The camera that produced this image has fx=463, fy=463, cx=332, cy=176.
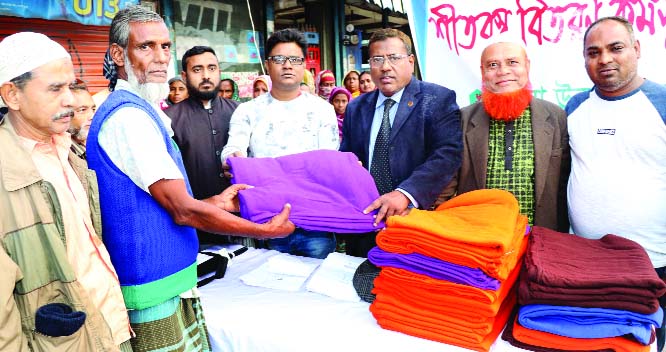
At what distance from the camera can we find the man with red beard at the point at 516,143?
2.30 metres

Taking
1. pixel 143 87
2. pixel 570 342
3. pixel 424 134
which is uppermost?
pixel 143 87

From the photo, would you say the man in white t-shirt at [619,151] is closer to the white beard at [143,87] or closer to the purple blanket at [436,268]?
the purple blanket at [436,268]

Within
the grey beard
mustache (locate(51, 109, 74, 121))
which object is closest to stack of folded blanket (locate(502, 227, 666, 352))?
mustache (locate(51, 109, 74, 121))

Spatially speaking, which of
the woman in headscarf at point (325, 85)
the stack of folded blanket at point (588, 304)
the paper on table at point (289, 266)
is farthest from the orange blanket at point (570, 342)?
the woman in headscarf at point (325, 85)

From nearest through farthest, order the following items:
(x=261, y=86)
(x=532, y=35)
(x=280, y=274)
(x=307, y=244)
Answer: (x=280, y=274)
(x=307, y=244)
(x=532, y=35)
(x=261, y=86)

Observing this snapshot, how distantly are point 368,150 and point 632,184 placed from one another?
126cm

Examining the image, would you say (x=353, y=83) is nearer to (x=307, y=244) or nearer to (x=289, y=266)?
(x=307, y=244)

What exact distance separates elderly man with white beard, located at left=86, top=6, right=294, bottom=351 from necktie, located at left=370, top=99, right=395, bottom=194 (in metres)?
0.94

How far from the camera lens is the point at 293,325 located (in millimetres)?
1755

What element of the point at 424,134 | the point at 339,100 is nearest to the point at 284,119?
the point at 424,134

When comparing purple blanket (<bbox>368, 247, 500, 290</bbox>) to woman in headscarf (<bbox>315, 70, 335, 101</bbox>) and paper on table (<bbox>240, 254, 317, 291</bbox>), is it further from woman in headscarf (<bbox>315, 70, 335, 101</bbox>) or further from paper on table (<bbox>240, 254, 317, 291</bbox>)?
woman in headscarf (<bbox>315, 70, 335, 101</bbox>)

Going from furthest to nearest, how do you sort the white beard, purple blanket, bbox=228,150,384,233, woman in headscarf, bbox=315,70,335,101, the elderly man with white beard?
woman in headscarf, bbox=315,70,335,101, purple blanket, bbox=228,150,384,233, the white beard, the elderly man with white beard

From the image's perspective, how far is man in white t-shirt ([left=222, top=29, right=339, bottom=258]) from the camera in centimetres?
273

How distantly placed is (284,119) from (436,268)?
1.57 m
